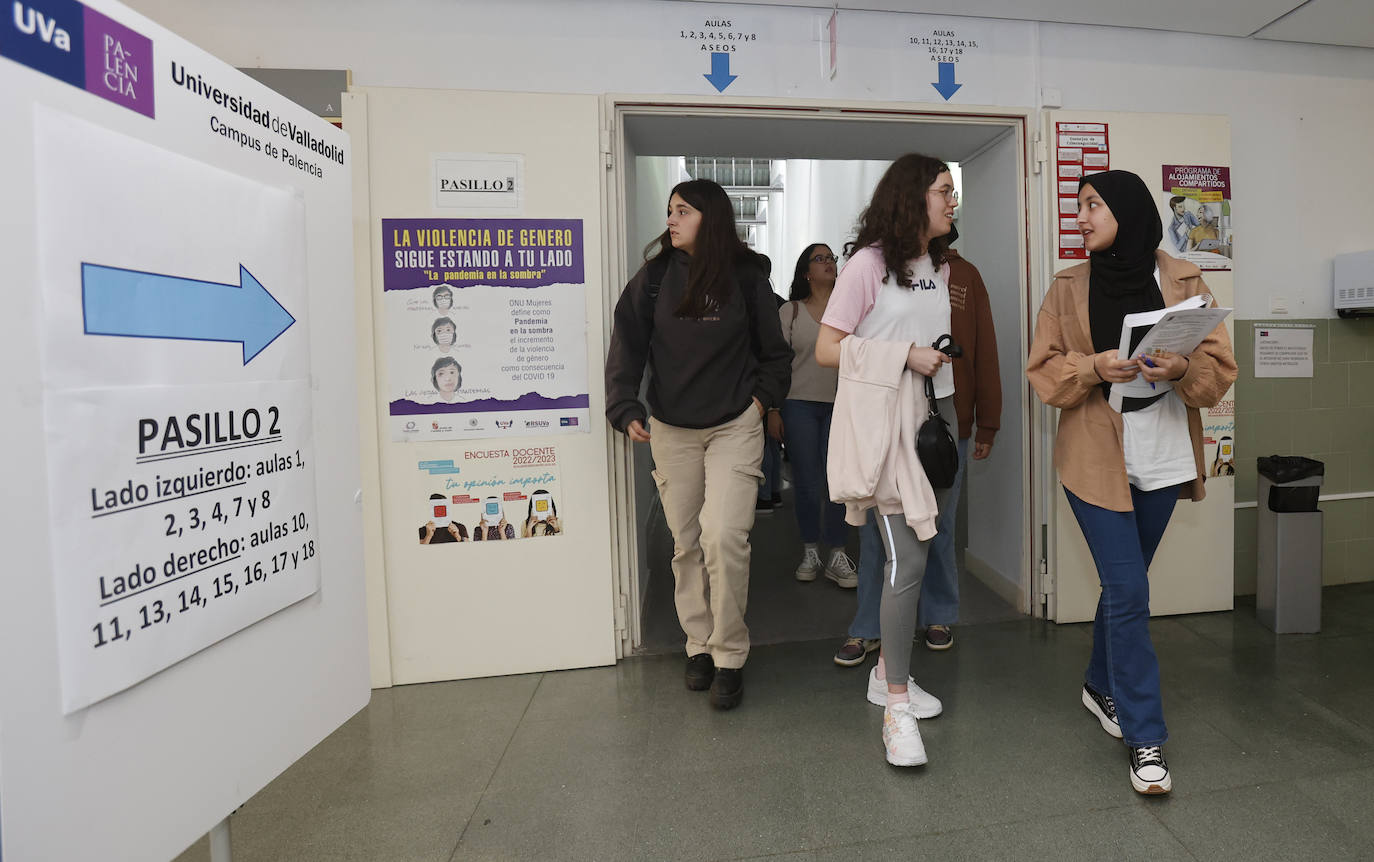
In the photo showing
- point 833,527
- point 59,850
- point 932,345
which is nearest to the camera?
point 59,850

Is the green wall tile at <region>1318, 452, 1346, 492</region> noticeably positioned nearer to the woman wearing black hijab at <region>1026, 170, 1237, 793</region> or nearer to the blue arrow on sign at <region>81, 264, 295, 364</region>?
the woman wearing black hijab at <region>1026, 170, 1237, 793</region>

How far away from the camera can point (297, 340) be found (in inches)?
46.6

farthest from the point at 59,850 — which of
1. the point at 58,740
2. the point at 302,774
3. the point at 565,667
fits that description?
the point at 565,667

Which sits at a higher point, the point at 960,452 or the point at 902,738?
the point at 960,452

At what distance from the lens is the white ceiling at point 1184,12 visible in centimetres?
285

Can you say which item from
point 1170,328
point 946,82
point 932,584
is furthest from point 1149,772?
point 946,82

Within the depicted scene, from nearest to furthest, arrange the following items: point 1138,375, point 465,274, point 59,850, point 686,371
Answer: point 59,850
point 1138,375
point 686,371
point 465,274

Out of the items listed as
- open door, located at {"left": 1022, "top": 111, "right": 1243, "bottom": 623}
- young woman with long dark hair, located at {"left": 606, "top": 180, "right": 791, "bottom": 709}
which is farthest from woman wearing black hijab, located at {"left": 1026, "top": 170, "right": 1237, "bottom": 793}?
open door, located at {"left": 1022, "top": 111, "right": 1243, "bottom": 623}

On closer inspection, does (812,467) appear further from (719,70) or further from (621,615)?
(719,70)

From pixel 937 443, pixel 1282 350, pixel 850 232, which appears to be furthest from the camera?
pixel 1282 350

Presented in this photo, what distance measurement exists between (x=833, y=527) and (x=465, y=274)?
Answer: 216 cm

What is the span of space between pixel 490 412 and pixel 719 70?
1.53 meters

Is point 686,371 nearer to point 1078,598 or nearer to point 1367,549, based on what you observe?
point 1078,598

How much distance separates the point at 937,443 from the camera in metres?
2.04
